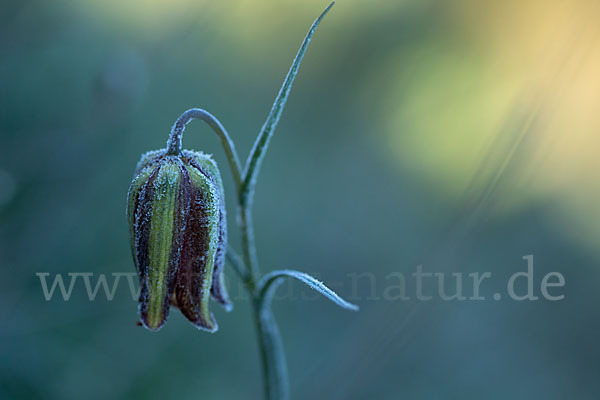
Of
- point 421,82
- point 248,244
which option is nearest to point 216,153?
point 421,82

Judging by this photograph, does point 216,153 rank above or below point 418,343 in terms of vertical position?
above

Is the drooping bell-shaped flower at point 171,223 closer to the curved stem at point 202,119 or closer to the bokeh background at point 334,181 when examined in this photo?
the curved stem at point 202,119

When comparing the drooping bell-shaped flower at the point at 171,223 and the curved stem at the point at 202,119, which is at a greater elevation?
the curved stem at the point at 202,119

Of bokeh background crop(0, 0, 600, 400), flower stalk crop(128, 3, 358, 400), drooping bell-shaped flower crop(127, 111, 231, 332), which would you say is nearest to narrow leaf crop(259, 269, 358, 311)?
flower stalk crop(128, 3, 358, 400)

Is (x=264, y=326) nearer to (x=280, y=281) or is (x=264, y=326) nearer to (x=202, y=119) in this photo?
(x=280, y=281)

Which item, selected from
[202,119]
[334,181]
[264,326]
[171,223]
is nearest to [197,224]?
[171,223]

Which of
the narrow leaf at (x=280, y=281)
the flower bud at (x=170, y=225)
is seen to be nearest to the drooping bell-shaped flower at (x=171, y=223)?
the flower bud at (x=170, y=225)

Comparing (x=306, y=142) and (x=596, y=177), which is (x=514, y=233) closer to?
(x=596, y=177)

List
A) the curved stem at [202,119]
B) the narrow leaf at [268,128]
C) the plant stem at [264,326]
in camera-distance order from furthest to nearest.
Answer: the plant stem at [264,326], the curved stem at [202,119], the narrow leaf at [268,128]
